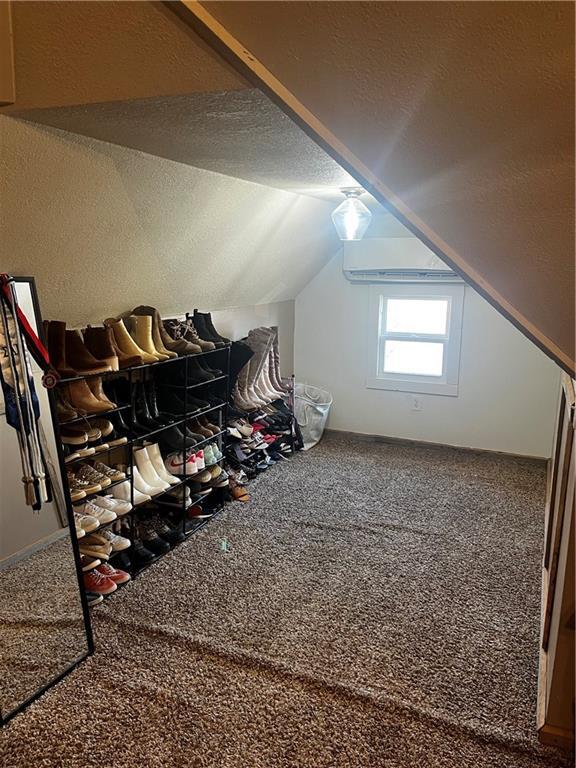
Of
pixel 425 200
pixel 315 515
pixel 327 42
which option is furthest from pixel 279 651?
pixel 327 42

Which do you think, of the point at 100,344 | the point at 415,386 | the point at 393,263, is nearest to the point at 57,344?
the point at 100,344

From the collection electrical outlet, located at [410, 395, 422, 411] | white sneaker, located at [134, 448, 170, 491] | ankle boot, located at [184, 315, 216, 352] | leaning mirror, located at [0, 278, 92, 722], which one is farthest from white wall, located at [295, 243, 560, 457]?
leaning mirror, located at [0, 278, 92, 722]

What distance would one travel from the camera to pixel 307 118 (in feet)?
3.52

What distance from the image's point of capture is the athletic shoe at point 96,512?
260 centimetres

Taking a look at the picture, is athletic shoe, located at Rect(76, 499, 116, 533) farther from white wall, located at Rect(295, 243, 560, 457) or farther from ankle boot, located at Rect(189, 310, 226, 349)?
white wall, located at Rect(295, 243, 560, 457)

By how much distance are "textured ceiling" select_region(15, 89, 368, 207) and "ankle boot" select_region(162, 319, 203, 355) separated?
3.11 ft

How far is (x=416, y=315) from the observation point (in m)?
4.71

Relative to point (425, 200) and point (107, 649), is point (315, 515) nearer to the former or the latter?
point (107, 649)

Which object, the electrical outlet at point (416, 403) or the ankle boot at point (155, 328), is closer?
the ankle boot at point (155, 328)

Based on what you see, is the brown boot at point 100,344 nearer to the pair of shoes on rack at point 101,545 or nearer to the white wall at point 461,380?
the pair of shoes on rack at point 101,545

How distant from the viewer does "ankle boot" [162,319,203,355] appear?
3.04 meters

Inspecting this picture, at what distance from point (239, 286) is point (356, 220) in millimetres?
949

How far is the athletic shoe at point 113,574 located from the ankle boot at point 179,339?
1105mm

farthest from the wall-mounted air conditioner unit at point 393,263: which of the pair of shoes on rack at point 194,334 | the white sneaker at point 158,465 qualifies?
the white sneaker at point 158,465
